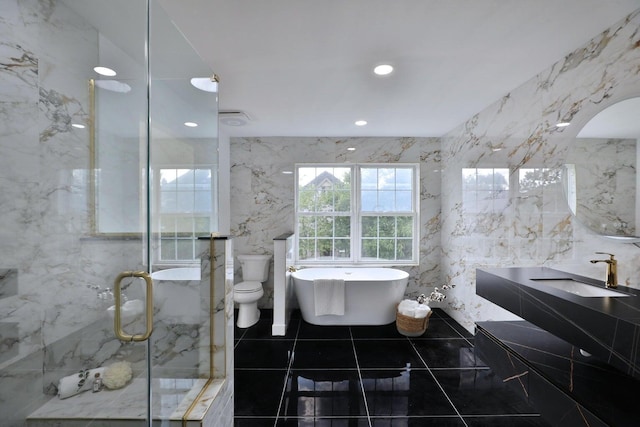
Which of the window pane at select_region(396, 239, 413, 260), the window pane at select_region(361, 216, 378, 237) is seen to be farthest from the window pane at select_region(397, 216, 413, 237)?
the window pane at select_region(361, 216, 378, 237)

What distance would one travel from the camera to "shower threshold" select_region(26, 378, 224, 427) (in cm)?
121

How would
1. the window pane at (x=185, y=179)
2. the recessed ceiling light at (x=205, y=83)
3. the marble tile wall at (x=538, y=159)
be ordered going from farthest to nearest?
the marble tile wall at (x=538, y=159) → the recessed ceiling light at (x=205, y=83) → the window pane at (x=185, y=179)

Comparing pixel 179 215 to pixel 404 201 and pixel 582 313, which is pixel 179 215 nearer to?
pixel 582 313

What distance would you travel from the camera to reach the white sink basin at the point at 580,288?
64.8 inches

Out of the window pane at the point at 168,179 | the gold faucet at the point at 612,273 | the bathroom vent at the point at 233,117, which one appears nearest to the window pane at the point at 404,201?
the bathroom vent at the point at 233,117

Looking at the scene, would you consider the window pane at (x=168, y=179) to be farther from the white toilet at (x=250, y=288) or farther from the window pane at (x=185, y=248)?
the white toilet at (x=250, y=288)

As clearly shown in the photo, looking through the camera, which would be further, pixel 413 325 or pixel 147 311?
pixel 413 325

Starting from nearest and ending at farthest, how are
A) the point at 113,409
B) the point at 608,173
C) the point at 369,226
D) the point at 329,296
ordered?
1. the point at 113,409
2. the point at 608,173
3. the point at 329,296
4. the point at 369,226

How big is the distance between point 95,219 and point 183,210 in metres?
0.38

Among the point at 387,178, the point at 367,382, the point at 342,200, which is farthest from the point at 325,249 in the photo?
the point at 367,382

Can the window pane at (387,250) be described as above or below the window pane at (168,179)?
below

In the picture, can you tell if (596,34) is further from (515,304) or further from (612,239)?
(515,304)

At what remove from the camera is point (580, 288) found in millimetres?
1837

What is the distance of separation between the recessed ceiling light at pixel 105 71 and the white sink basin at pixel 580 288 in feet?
9.12
